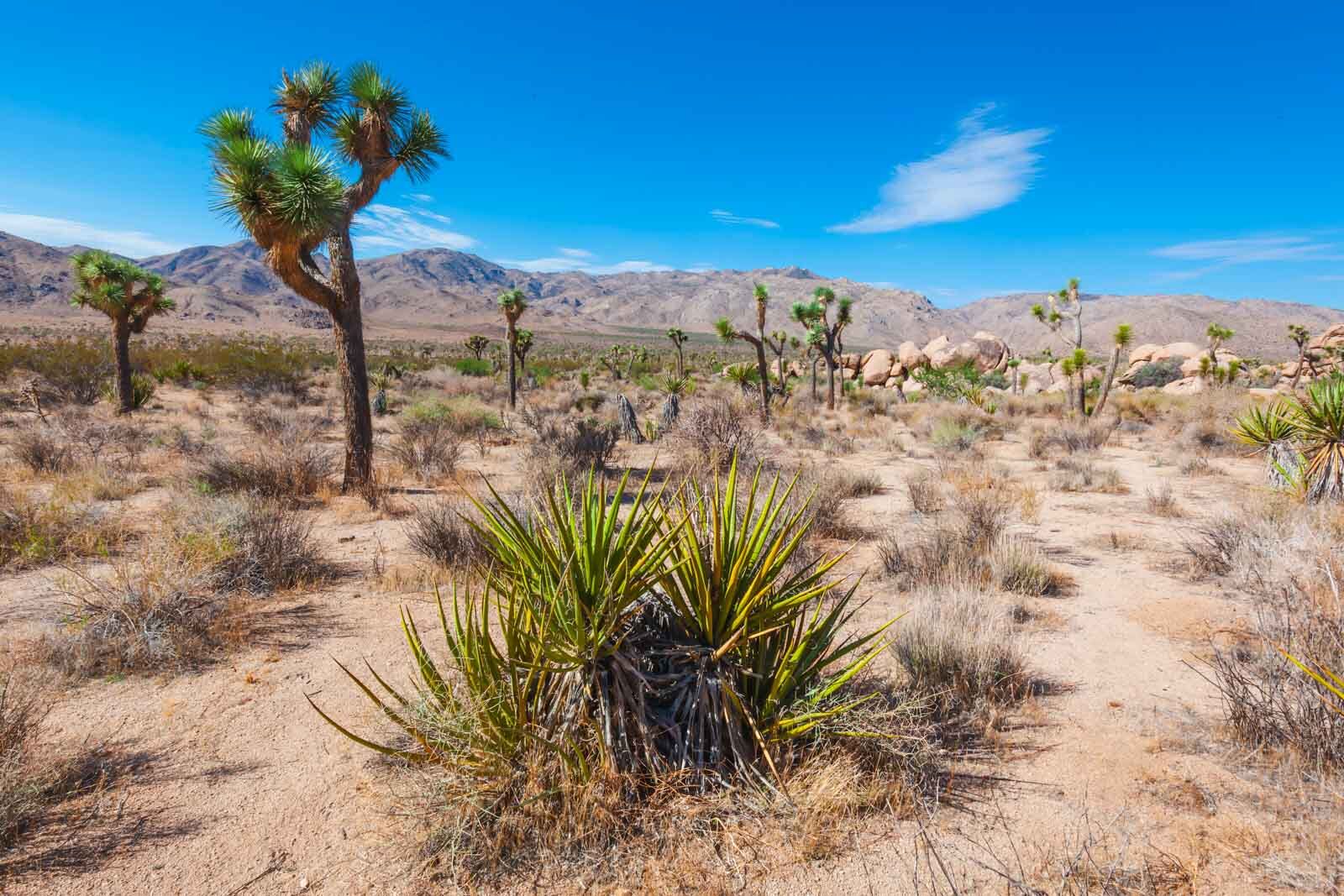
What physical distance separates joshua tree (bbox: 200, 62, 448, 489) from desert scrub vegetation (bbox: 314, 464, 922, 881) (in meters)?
6.62

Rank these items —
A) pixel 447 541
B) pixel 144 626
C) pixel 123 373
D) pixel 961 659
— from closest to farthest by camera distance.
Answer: pixel 961 659 < pixel 144 626 < pixel 447 541 < pixel 123 373

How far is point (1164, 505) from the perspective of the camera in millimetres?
8367

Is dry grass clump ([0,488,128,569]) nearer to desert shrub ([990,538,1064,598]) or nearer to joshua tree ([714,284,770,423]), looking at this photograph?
desert shrub ([990,538,1064,598])

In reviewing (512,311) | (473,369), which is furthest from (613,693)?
(473,369)

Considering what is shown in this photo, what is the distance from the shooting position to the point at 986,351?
49.2m

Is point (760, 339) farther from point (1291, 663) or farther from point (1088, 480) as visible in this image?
point (1291, 663)

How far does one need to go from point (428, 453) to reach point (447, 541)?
15.8ft

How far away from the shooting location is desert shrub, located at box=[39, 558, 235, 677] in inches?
163

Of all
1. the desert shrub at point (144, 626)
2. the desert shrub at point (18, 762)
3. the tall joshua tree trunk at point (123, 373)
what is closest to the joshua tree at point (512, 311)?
the tall joshua tree trunk at point (123, 373)

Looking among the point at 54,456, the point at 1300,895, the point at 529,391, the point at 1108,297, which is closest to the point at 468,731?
the point at 1300,895

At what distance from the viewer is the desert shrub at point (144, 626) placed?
4.14 meters

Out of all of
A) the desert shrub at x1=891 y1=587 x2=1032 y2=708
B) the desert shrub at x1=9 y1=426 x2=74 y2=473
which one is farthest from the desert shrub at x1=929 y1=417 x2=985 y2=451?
the desert shrub at x1=9 y1=426 x2=74 y2=473

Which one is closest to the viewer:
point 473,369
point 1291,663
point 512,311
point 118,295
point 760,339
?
point 1291,663

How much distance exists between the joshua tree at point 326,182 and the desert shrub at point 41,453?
4.46m
